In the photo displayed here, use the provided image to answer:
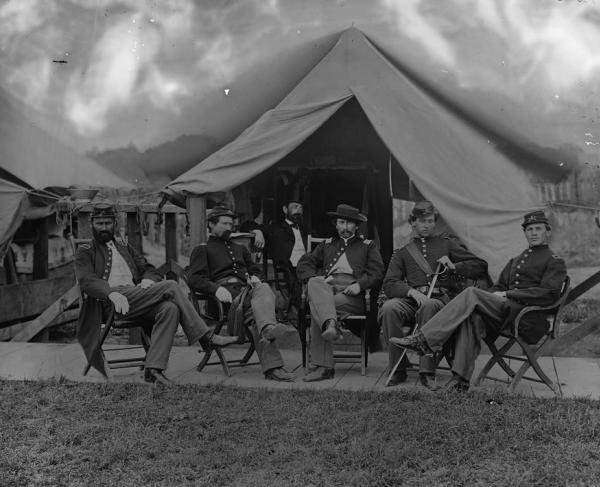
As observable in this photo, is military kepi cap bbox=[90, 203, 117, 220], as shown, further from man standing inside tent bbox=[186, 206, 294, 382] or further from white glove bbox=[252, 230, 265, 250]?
white glove bbox=[252, 230, 265, 250]

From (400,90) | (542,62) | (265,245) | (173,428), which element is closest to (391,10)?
(400,90)

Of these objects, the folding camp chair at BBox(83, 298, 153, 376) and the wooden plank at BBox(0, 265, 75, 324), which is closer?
the folding camp chair at BBox(83, 298, 153, 376)

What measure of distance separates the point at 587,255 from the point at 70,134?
445 centimetres

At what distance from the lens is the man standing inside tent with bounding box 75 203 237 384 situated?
5180 mm

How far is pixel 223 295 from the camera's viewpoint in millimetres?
5512

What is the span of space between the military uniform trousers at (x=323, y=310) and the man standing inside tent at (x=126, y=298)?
611 mm

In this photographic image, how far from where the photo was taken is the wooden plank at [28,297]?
26.0 feet

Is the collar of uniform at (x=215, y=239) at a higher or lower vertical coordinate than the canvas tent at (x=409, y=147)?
lower

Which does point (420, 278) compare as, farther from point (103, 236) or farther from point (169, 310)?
point (103, 236)

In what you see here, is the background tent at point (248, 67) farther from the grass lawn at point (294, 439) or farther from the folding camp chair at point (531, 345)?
the grass lawn at point (294, 439)

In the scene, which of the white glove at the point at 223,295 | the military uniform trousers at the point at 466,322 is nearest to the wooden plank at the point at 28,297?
the white glove at the point at 223,295

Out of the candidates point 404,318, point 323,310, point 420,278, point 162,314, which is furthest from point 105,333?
point 420,278

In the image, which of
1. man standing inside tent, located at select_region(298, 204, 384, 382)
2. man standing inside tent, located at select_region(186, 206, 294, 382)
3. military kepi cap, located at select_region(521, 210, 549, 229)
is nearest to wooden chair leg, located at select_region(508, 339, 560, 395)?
military kepi cap, located at select_region(521, 210, 549, 229)

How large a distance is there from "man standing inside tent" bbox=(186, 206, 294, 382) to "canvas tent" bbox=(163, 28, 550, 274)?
1.31ft
